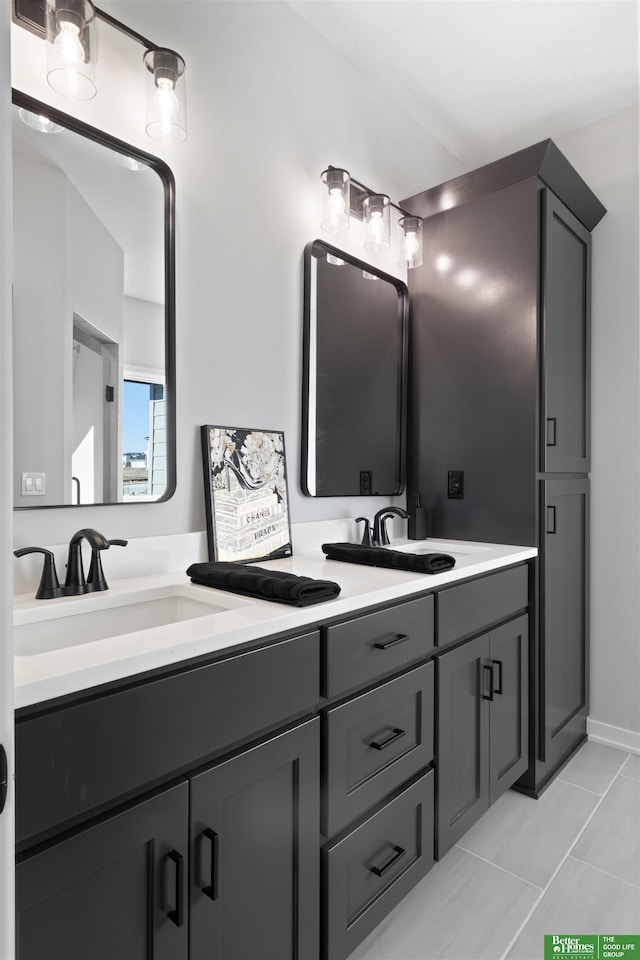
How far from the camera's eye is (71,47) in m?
1.27

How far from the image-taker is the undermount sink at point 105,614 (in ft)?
3.80

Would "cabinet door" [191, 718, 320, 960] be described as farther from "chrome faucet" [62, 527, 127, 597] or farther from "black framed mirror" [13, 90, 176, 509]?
"black framed mirror" [13, 90, 176, 509]

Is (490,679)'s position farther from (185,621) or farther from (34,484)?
(34,484)

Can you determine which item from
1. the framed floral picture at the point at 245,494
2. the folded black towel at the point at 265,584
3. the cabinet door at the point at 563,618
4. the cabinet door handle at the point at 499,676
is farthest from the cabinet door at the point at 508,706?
the folded black towel at the point at 265,584

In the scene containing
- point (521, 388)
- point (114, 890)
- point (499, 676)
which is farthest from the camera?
point (521, 388)

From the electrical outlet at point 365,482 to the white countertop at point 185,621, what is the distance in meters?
0.45

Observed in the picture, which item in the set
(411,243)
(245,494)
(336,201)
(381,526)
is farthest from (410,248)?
(245,494)

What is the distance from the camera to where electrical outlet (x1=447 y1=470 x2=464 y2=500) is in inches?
92.2

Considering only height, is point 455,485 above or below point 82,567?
above

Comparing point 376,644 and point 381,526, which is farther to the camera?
point 381,526

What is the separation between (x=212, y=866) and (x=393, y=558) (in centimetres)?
90

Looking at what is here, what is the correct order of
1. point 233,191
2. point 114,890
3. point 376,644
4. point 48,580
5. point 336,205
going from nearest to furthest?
1. point 114,890
2. point 48,580
3. point 376,644
4. point 233,191
5. point 336,205

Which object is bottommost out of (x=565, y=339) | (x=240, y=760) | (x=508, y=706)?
(x=508, y=706)

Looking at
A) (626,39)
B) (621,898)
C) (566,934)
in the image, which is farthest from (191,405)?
(626,39)
